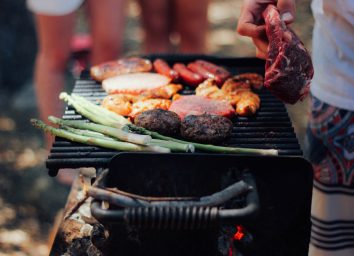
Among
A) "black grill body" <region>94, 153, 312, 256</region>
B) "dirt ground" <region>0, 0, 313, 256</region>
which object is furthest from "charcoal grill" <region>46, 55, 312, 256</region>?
"dirt ground" <region>0, 0, 313, 256</region>

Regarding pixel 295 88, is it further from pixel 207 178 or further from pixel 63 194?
pixel 63 194

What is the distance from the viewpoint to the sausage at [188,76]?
3.70 metres

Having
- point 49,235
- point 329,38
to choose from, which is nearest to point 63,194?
point 49,235

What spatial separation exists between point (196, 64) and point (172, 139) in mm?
1094

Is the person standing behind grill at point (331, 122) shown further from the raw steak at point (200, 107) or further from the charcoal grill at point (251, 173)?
the charcoal grill at point (251, 173)

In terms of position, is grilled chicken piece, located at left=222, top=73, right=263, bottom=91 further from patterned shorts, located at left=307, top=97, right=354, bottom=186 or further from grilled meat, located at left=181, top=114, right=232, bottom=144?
grilled meat, located at left=181, top=114, right=232, bottom=144

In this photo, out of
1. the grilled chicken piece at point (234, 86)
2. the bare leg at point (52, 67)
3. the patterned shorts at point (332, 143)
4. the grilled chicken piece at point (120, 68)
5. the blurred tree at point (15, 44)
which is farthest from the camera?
the blurred tree at point (15, 44)

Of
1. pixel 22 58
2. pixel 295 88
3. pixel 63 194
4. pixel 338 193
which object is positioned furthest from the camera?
pixel 22 58

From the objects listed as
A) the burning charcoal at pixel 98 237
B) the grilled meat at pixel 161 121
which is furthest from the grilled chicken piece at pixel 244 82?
the burning charcoal at pixel 98 237

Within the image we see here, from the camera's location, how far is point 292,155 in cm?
285

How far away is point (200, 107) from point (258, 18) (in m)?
0.63

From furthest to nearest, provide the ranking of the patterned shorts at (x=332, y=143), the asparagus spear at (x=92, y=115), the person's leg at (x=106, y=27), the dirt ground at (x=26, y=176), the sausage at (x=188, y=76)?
1. the person's leg at (x=106, y=27)
2. the dirt ground at (x=26, y=176)
3. the sausage at (x=188, y=76)
4. the patterned shorts at (x=332, y=143)
5. the asparagus spear at (x=92, y=115)

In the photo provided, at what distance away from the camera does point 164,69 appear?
3828 millimetres

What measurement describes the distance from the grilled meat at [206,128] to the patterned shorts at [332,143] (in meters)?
0.82
